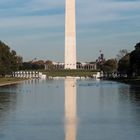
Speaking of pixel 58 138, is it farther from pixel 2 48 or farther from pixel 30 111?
pixel 2 48

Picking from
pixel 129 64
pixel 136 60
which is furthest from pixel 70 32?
pixel 136 60

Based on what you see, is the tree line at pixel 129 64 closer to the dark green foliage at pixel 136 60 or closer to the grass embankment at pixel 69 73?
the dark green foliage at pixel 136 60

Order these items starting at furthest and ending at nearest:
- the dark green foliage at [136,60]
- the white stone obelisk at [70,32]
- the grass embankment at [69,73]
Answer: the grass embankment at [69,73], the white stone obelisk at [70,32], the dark green foliage at [136,60]

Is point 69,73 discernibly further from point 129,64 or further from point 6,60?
point 6,60

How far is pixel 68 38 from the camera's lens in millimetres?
145125

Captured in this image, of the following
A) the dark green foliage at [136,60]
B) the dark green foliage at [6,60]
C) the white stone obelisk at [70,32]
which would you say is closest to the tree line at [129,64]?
the dark green foliage at [136,60]

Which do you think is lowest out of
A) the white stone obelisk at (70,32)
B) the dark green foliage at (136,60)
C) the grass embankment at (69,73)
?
the grass embankment at (69,73)

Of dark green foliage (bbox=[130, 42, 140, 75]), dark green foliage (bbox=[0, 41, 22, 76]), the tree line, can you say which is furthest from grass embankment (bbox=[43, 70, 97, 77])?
dark green foliage (bbox=[130, 42, 140, 75])

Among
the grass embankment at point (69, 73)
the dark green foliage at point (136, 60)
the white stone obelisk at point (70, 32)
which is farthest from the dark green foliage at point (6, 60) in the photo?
the grass embankment at point (69, 73)

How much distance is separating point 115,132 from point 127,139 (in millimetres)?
2093

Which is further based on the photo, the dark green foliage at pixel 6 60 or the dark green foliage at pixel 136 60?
the dark green foliage at pixel 6 60

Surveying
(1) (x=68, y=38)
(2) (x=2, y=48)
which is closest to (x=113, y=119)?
(2) (x=2, y=48)

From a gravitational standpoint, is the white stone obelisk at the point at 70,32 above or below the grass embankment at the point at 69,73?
above

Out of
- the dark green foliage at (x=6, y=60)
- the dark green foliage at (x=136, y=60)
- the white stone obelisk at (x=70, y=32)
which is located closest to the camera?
the dark green foliage at (x=136, y=60)
